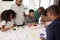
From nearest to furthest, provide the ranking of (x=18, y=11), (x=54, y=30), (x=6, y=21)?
(x=54, y=30) → (x=6, y=21) → (x=18, y=11)

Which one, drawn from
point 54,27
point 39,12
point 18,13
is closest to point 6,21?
point 18,13

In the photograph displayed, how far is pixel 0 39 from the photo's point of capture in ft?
7.11

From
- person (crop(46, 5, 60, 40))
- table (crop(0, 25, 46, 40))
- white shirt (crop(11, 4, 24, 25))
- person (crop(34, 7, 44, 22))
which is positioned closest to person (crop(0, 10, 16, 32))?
table (crop(0, 25, 46, 40))

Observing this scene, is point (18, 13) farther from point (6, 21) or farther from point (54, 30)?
point (54, 30)

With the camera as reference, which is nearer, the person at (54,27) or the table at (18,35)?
the person at (54,27)

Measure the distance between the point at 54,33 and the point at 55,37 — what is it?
6 centimetres

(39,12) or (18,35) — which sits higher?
(39,12)

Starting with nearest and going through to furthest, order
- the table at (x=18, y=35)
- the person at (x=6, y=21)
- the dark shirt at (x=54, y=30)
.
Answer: the dark shirt at (x=54, y=30) → the table at (x=18, y=35) → the person at (x=6, y=21)

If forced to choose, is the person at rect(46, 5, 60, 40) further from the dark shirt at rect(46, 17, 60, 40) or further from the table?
the table

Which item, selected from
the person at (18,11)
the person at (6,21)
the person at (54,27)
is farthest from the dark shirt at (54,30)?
the person at (18,11)

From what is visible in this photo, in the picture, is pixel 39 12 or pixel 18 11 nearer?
pixel 18 11

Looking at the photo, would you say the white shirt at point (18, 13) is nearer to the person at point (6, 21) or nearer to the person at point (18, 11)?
the person at point (18, 11)

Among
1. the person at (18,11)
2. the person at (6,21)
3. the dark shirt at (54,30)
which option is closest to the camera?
the dark shirt at (54,30)

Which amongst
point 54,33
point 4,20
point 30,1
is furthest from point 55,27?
point 30,1
